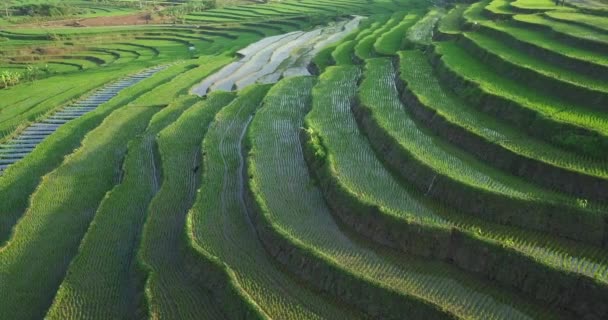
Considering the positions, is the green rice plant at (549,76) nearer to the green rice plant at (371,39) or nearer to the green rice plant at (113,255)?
the green rice plant at (371,39)

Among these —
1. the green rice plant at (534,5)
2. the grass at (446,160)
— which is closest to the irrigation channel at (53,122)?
the grass at (446,160)

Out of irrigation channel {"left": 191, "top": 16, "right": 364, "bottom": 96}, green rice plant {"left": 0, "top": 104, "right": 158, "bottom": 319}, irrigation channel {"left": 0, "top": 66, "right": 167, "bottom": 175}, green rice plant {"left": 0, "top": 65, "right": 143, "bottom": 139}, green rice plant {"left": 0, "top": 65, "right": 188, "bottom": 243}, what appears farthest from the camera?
irrigation channel {"left": 191, "top": 16, "right": 364, "bottom": 96}

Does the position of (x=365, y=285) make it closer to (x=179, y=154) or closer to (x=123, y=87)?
(x=179, y=154)

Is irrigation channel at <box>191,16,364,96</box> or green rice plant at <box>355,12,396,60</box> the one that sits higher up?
green rice plant at <box>355,12,396,60</box>

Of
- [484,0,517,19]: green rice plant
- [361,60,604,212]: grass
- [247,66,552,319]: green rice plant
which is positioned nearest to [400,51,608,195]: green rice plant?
[361,60,604,212]: grass

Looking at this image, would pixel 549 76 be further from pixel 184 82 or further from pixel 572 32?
pixel 184 82

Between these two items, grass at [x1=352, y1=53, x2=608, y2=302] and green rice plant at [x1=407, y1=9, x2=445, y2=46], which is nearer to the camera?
grass at [x1=352, y1=53, x2=608, y2=302]

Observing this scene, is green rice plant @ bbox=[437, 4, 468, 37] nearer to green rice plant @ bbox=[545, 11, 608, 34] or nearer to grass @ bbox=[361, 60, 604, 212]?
green rice plant @ bbox=[545, 11, 608, 34]
